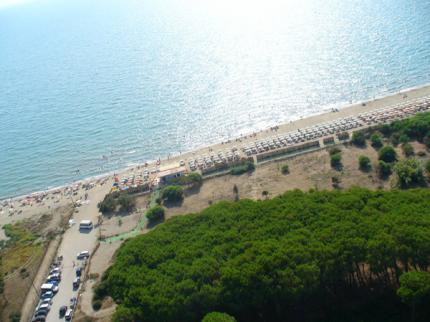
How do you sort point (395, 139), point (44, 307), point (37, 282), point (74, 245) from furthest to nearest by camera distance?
point (395, 139), point (74, 245), point (37, 282), point (44, 307)

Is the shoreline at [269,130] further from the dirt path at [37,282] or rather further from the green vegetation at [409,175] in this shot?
the green vegetation at [409,175]

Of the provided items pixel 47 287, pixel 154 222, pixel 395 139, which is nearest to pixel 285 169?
pixel 395 139

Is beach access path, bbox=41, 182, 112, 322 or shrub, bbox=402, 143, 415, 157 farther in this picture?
shrub, bbox=402, 143, 415, 157

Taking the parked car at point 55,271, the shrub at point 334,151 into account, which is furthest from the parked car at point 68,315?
the shrub at point 334,151

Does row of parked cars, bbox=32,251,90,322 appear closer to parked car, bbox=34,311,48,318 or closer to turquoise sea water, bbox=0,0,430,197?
parked car, bbox=34,311,48,318

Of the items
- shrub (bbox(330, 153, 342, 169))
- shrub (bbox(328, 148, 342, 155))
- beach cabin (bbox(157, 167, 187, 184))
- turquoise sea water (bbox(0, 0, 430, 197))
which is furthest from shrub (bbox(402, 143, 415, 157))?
beach cabin (bbox(157, 167, 187, 184))

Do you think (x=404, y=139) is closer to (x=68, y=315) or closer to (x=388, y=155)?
(x=388, y=155)
